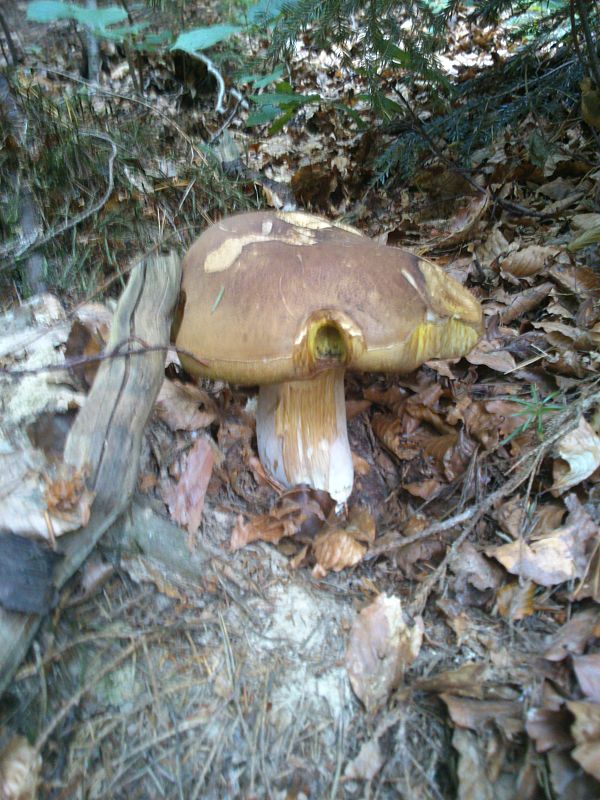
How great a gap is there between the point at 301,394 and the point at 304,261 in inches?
23.1

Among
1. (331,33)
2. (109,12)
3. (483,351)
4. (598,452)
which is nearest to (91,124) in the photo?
(109,12)

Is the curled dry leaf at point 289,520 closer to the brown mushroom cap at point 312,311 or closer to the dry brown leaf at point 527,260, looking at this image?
the brown mushroom cap at point 312,311

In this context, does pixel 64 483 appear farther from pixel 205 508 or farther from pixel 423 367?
pixel 423 367

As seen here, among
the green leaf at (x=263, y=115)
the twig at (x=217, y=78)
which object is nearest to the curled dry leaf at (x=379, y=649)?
the green leaf at (x=263, y=115)

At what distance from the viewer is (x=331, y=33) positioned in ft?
8.66

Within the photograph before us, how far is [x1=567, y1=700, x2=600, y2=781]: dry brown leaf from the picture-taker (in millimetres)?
1138

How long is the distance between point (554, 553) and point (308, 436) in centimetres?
101

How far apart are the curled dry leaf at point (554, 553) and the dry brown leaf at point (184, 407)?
129cm

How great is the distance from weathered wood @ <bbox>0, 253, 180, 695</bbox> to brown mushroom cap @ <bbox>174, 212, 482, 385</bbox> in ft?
0.41

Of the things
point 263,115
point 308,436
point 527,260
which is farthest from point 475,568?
point 263,115

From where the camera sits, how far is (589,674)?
4.33 ft

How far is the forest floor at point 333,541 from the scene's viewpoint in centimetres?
129

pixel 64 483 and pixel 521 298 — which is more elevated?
pixel 64 483

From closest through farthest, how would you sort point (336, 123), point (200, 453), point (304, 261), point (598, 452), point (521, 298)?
point (304, 261) → point (598, 452) → point (200, 453) → point (521, 298) → point (336, 123)
